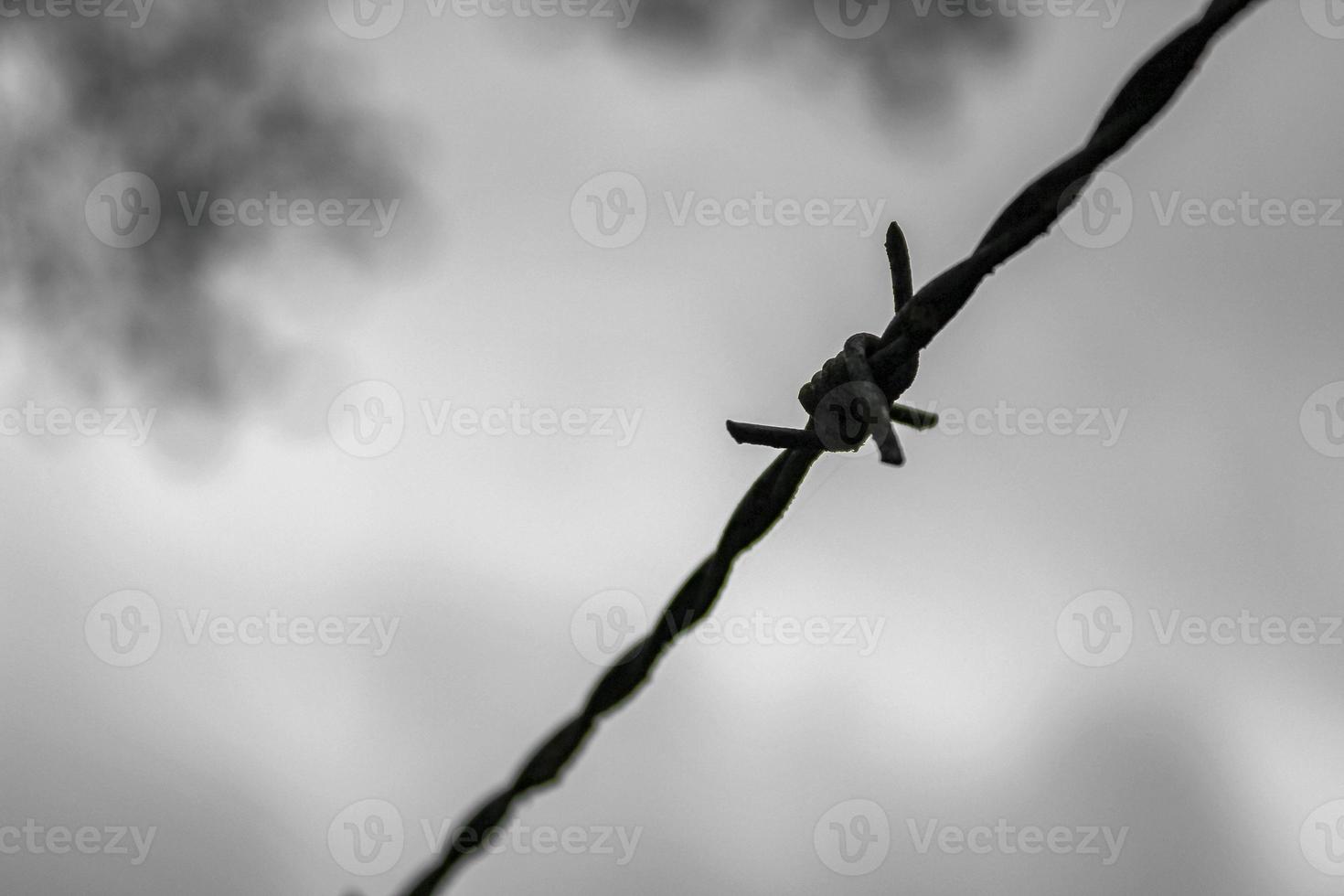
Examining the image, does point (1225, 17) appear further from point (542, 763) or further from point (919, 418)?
point (542, 763)

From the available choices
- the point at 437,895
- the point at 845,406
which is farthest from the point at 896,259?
the point at 437,895

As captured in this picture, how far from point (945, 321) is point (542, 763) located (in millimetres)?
1298

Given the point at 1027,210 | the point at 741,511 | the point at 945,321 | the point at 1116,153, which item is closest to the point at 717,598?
the point at 741,511

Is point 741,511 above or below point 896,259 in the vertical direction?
below

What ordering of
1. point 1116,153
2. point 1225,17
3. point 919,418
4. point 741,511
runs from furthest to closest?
point 741,511 → point 919,418 → point 1116,153 → point 1225,17

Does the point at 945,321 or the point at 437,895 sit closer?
the point at 945,321

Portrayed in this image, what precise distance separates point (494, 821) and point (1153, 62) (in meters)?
2.05

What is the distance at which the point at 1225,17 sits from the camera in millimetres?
2154

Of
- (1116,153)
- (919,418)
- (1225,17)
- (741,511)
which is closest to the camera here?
(1225,17)

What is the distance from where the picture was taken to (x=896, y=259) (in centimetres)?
250

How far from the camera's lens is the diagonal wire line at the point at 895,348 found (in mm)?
2242

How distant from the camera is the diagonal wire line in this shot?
2.24 metres

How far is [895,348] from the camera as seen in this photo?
98.2 inches

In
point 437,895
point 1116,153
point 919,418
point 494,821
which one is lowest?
point 437,895
